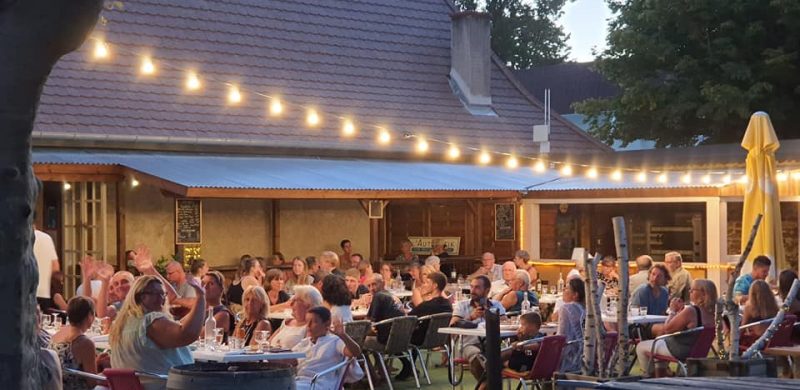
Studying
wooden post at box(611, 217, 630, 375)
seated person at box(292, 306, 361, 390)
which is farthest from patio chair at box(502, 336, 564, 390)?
wooden post at box(611, 217, 630, 375)

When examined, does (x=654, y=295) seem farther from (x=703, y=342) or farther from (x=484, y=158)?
(x=484, y=158)

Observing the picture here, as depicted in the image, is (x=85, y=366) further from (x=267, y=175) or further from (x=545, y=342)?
(x=267, y=175)

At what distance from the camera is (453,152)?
723 inches

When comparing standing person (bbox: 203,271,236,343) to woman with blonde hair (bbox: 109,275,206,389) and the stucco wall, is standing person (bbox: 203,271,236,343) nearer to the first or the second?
woman with blonde hair (bbox: 109,275,206,389)

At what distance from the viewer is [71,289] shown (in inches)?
595

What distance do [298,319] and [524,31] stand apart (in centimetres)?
3443

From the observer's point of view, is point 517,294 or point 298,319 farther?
point 517,294

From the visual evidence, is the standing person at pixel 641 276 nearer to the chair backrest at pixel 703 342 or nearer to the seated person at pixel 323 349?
the chair backrest at pixel 703 342

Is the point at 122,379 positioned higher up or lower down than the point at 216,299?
lower down

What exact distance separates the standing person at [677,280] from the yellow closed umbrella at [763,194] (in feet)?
2.54

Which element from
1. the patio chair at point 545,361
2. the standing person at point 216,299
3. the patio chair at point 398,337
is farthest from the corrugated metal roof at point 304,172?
the patio chair at point 545,361

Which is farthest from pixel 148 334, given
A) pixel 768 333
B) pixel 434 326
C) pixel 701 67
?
pixel 701 67

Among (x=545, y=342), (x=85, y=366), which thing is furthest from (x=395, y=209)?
(x=85, y=366)

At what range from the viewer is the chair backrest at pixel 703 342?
9742 millimetres
